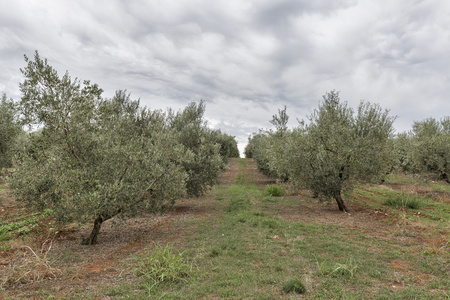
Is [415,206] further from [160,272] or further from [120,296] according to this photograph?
[120,296]

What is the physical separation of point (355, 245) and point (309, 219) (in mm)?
4480

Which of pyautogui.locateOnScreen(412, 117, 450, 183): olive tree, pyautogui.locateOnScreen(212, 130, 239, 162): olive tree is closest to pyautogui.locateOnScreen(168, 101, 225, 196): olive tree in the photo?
pyautogui.locateOnScreen(212, 130, 239, 162): olive tree

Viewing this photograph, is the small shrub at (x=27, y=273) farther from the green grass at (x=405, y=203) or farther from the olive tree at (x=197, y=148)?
the green grass at (x=405, y=203)

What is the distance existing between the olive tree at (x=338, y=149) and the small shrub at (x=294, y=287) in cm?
973

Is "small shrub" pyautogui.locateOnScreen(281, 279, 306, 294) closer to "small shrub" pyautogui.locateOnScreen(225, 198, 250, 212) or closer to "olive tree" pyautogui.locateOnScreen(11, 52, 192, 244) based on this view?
"olive tree" pyautogui.locateOnScreen(11, 52, 192, 244)

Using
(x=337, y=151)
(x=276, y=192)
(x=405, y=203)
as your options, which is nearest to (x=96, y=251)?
(x=337, y=151)

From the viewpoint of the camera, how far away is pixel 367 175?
1495cm

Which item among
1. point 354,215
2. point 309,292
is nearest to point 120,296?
point 309,292

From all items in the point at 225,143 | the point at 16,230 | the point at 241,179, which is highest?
the point at 225,143

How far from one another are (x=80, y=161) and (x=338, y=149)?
40.8ft

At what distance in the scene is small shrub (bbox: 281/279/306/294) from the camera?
578 cm

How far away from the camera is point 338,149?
14758 mm

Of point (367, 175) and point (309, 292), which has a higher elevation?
point (367, 175)

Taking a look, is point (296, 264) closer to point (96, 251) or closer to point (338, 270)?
point (338, 270)
